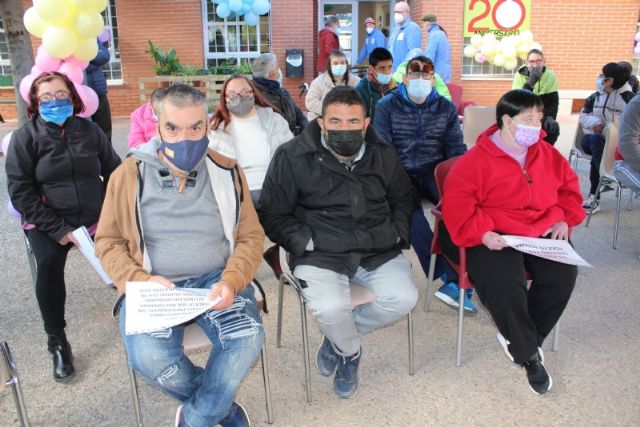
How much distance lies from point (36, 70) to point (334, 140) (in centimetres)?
290

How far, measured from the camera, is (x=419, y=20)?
11.4m

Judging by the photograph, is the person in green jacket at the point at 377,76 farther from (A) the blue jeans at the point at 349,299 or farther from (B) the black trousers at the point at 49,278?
(B) the black trousers at the point at 49,278

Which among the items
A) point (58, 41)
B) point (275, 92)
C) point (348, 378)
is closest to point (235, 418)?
point (348, 378)

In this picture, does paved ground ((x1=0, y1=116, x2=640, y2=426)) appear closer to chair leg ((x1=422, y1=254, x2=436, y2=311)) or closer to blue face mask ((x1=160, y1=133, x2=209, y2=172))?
chair leg ((x1=422, y1=254, x2=436, y2=311))

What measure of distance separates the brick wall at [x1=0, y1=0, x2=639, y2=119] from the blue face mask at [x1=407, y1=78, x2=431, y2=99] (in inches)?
324

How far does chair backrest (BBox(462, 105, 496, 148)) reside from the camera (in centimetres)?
495

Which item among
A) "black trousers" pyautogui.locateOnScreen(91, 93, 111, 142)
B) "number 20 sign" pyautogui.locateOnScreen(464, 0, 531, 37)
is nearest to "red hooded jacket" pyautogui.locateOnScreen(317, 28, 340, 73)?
"number 20 sign" pyautogui.locateOnScreen(464, 0, 531, 37)

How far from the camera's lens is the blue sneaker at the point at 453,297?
11.0 feet

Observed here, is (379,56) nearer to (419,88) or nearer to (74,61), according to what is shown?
(419,88)

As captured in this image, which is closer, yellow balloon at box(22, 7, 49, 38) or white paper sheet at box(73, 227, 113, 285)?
white paper sheet at box(73, 227, 113, 285)

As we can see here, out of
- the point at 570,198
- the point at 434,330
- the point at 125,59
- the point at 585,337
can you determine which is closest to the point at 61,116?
the point at 434,330

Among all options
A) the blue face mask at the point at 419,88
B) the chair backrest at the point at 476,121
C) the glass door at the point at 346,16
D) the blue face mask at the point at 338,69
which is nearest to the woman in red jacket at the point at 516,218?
the blue face mask at the point at 419,88

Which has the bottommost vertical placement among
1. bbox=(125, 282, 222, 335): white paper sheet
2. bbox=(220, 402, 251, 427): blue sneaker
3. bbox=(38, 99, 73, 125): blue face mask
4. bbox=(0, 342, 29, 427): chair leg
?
bbox=(220, 402, 251, 427): blue sneaker

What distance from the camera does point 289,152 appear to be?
264 cm
